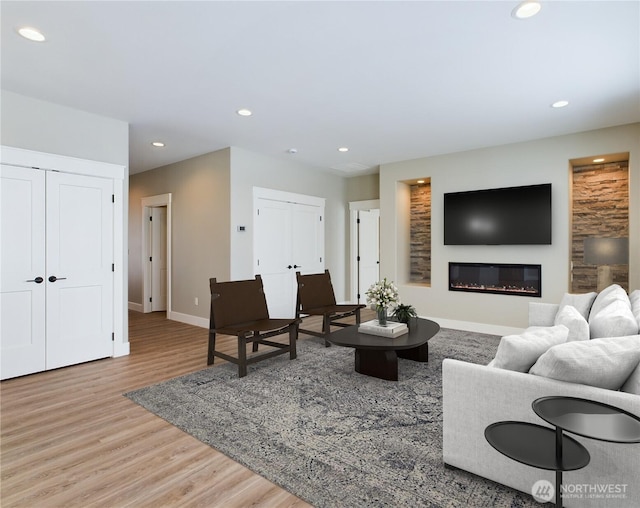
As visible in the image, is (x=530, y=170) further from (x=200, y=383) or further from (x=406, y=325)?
(x=200, y=383)

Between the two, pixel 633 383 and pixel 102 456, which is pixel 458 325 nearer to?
pixel 633 383

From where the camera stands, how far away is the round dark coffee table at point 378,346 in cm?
326

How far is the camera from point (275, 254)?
6.11 m

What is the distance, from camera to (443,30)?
2539 mm

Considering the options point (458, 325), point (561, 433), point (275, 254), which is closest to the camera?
point (561, 433)

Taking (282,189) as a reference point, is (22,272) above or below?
below

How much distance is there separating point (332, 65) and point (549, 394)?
8.82 feet

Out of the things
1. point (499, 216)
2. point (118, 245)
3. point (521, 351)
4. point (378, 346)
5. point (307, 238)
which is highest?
point (499, 216)

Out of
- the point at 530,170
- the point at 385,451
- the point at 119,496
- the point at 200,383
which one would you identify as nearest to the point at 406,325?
the point at 385,451

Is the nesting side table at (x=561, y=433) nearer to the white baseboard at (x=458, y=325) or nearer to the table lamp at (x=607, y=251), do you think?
the table lamp at (x=607, y=251)

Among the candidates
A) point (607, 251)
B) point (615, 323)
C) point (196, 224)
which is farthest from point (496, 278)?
point (196, 224)

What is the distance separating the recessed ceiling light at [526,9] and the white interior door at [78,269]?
13.4ft

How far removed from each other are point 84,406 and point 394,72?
3.66 m

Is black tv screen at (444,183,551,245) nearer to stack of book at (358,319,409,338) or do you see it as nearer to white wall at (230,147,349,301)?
white wall at (230,147,349,301)
